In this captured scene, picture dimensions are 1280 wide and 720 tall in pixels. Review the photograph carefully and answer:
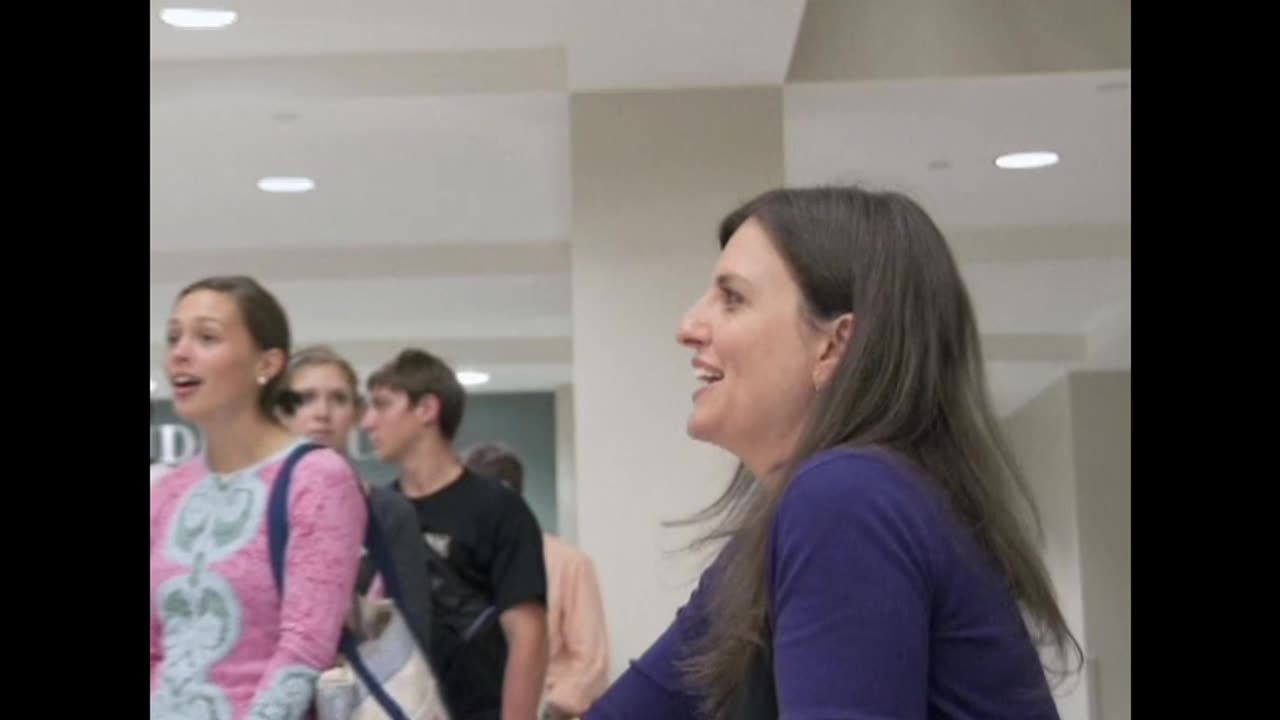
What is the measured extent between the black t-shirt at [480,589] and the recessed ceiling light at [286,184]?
4.68 metres

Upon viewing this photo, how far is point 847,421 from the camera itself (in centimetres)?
215

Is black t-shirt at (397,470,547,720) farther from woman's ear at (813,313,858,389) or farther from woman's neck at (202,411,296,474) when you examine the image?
woman's ear at (813,313,858,389)

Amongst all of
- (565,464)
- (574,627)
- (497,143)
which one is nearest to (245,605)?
(574,627)

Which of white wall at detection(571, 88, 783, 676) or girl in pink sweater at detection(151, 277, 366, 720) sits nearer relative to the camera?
girl in pink sweater at detection(151, 277, 366, 720)

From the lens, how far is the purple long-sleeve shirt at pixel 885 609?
1.93 m

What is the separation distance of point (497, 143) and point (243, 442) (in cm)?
506

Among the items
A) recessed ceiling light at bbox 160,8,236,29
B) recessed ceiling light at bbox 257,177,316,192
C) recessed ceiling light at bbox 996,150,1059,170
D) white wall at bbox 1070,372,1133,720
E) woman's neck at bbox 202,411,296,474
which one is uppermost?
recessed ceiling light at bbox 160,8,236,29

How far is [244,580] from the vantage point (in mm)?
3707

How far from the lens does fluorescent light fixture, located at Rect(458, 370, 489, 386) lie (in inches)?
670

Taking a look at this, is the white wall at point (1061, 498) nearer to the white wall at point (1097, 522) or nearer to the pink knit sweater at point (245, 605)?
the white wall at point (1097, 522)

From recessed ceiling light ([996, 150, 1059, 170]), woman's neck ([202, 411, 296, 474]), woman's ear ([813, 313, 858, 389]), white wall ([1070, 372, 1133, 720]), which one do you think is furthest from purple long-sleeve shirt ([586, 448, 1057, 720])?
white wall ([1070, 372, 1133, 720])

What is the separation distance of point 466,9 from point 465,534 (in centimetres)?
229
